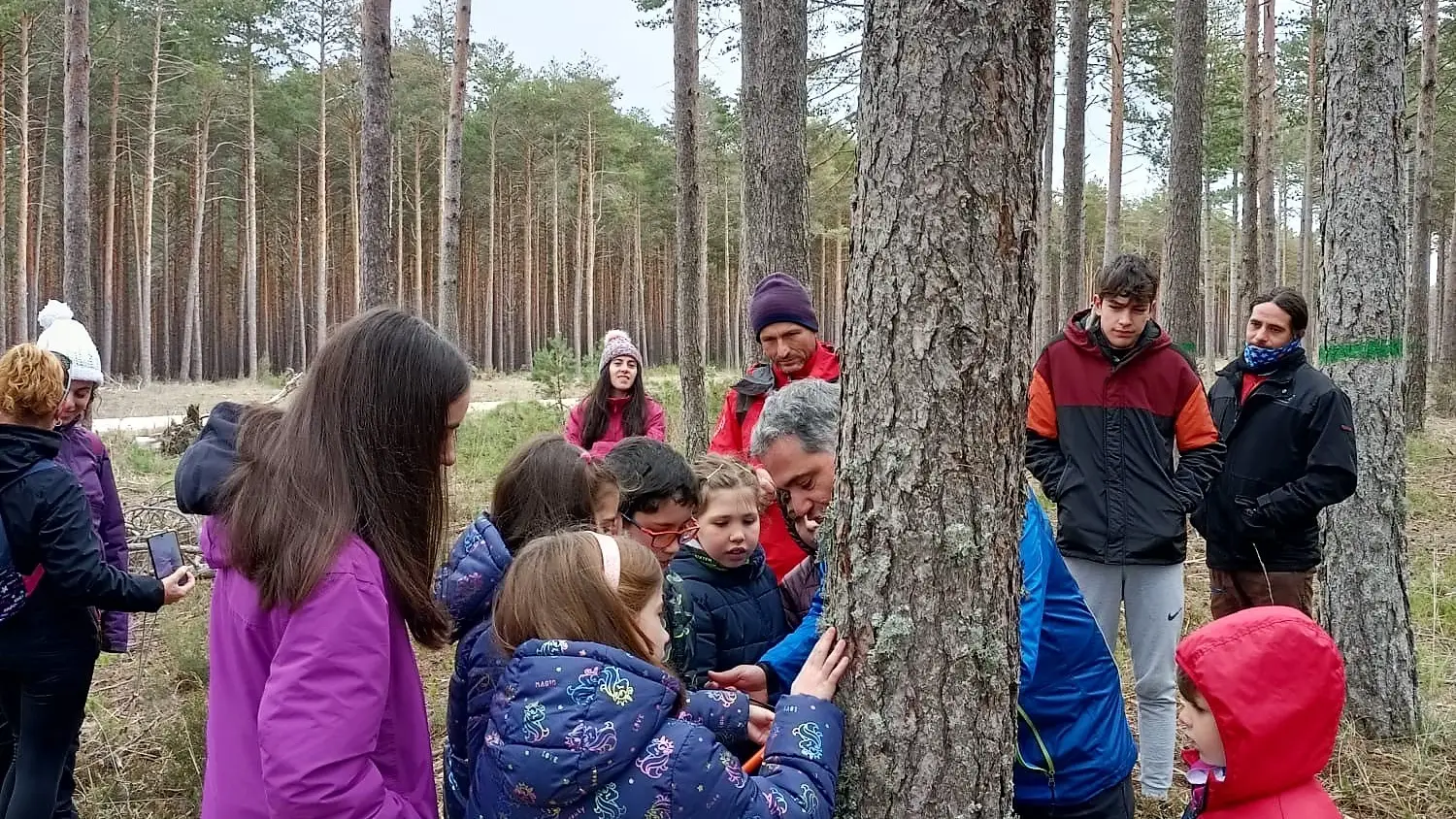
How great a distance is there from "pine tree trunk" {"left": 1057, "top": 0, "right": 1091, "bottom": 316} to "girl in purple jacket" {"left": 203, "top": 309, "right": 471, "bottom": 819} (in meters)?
13.7

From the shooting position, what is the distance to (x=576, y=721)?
1411mm

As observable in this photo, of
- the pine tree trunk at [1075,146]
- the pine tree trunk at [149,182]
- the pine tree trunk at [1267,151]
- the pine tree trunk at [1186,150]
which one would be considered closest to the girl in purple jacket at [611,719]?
the pine tree trunk at [1186,150]

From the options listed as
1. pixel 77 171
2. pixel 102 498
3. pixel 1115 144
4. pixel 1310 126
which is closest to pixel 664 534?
pixel 102 498

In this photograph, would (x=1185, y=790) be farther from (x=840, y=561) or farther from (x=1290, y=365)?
(x=840, y=561)

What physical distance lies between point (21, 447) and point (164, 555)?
2.26 ft

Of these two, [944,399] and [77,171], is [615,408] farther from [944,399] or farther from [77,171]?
[77,171]

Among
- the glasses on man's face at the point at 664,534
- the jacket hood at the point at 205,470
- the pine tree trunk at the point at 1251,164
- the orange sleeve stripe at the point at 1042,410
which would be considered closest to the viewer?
the jacket hood at the point at 205,470

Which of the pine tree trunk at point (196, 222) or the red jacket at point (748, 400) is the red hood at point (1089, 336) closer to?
the red jacket at point (748, 400)

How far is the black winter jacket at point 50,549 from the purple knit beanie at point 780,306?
2.48 metres

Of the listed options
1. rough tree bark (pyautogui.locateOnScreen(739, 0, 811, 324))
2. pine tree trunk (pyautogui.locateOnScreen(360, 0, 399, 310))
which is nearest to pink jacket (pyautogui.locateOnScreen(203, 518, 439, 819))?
rough tree bark (pyautogui.locateOnScreen(739, 0, 811, 324))

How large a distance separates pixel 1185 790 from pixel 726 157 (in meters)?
34.6

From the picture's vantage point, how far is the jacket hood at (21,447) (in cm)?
293

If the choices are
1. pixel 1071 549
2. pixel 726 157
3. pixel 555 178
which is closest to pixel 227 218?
pixel 555 178

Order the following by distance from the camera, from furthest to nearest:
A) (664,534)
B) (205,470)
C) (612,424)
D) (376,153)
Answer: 1. (376,153)
2. (612,424)
3. (664,534)
4. (205,470)
